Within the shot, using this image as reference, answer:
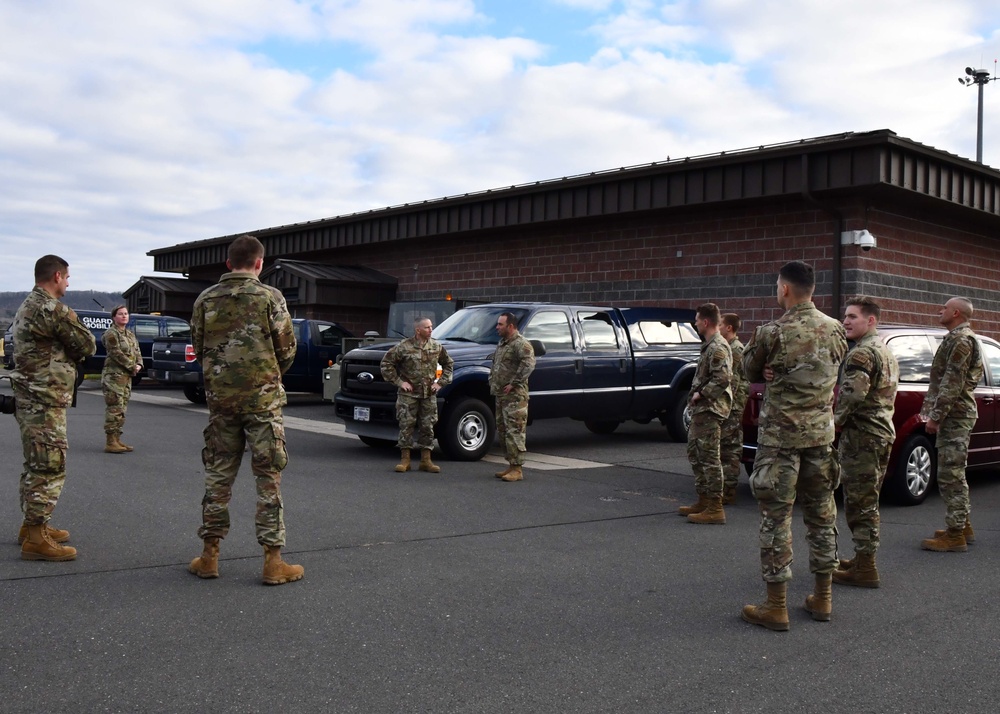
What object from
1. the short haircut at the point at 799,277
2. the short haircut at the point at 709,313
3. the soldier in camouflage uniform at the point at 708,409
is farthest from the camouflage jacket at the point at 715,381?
the short haircut at the point at 799,277

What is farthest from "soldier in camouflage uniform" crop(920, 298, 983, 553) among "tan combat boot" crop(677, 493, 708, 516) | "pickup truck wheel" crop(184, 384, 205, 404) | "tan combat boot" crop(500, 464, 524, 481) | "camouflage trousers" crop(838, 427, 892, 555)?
"pickup truck wheel" crop(184, 384, 205, 404)

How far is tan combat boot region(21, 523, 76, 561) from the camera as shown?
5918 mm

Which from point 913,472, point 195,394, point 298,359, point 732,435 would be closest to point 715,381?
point 732,435

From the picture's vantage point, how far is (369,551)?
646 centimetres

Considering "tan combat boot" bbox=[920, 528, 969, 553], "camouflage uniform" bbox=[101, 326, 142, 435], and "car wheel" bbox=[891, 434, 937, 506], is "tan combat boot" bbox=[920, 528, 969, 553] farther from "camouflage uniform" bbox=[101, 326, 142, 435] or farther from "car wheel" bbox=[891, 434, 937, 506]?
"camouflage uniform" bbox=[101, 326, 142, 435]

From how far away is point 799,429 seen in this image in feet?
17.0

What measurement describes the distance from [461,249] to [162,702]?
57.0ft

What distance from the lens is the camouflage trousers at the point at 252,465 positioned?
551 cm

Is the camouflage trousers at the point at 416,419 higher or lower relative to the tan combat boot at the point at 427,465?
higher

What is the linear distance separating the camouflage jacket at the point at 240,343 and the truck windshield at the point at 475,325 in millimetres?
6517

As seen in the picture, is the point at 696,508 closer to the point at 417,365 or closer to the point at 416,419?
the point at 416,419

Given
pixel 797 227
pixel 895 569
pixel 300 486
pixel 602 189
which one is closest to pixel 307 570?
pixel 300 486

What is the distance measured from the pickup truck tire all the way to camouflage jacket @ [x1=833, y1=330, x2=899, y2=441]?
5788mm

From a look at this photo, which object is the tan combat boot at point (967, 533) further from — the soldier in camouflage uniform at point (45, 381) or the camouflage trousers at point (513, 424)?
the soldier in camouflage uniform at point (45, 381)
